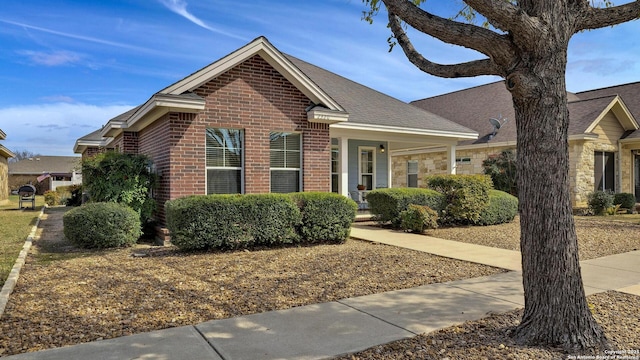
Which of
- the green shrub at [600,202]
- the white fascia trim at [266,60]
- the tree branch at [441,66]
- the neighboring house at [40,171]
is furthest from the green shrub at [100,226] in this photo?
the neighboring house at [40,171]

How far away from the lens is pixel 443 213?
13.1 m

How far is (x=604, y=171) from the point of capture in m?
20.4

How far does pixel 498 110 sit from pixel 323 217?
16.8 metres

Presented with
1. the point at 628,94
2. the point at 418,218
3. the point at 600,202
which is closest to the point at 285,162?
the point at 418,218

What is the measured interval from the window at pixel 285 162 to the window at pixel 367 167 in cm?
700

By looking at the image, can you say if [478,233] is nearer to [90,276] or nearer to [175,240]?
[175,240]

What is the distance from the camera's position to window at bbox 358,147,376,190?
18256 mm

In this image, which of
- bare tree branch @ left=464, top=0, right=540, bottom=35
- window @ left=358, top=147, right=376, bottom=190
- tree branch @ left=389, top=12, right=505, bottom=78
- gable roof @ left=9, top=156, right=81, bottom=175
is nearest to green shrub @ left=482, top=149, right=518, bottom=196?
window @ left=358, top=147, right=376, bottom=190

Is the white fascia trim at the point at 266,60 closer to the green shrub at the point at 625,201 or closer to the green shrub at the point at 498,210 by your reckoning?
the green shrub at the point at 498,210

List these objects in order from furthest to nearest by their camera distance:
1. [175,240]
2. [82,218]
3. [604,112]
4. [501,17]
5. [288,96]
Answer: [604,112]
[288,96]
[82,218]
[175,240]
[501,17]

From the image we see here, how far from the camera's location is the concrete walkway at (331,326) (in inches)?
146

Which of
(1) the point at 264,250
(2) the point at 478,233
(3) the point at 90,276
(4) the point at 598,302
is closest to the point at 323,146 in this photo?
(1) the point at 264,250

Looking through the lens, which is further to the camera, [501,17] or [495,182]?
[495,182]

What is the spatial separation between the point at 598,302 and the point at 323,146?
7.79m
